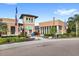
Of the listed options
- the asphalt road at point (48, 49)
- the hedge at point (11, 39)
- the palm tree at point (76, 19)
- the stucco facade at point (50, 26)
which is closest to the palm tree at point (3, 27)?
the hedge at point (11, 39)

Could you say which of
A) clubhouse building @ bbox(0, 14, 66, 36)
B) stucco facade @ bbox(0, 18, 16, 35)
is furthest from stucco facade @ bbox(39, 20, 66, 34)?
stucco facade @ bbox(0, 18, 16, 35)

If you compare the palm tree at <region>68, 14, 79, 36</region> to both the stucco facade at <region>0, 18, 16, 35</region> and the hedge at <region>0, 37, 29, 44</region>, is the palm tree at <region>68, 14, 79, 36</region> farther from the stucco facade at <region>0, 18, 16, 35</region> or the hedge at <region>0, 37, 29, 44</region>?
the stucco facade at <region>0, 18, 16, 35</region>

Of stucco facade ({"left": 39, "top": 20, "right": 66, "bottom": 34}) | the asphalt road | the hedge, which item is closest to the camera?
the asphalt road

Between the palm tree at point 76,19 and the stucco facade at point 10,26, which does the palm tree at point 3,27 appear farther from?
the palm tree at point 76,19

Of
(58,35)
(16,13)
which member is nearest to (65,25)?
(58,35)

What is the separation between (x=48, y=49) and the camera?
8648 mm

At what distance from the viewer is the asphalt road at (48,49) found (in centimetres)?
850

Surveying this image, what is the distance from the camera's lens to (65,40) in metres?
8.99

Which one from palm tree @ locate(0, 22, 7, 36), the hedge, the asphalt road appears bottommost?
the asphalt road

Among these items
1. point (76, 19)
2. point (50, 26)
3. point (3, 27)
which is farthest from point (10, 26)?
point (76, 19)

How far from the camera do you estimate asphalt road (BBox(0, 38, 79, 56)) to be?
8500 millimetres
